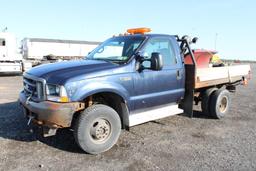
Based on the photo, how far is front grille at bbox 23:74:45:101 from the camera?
453 cm

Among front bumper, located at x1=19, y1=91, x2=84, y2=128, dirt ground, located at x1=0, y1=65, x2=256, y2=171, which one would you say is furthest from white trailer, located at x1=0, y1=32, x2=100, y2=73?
front bumper, located at x1=19, y1=91, x2=84, y2=128

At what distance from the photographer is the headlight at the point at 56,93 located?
4.39 m

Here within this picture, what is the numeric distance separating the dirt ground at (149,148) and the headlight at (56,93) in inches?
37.9

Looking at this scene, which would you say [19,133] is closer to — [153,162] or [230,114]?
[153,162]

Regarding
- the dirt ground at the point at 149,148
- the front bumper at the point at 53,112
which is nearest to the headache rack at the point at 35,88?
the front bumper at the point at 53,112

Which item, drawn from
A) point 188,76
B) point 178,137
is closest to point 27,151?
point 178,137

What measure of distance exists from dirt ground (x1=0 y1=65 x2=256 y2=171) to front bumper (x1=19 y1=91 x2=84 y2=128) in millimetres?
574

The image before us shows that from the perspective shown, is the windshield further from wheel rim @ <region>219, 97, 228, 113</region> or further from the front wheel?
wheel rim @ <region>219, 97, 228, 113</region>

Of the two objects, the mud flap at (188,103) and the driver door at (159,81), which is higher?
the driver door at (159,81)

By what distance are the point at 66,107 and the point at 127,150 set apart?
1356 mm

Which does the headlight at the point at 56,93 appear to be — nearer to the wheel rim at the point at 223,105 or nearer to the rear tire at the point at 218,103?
the rear tire at the point at 218,103

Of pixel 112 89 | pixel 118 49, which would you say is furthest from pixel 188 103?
pixel 112 89

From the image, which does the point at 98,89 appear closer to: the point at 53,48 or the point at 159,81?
the point at 159,81

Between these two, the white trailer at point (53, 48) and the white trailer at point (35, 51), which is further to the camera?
the white trailer at point (53, 48)
